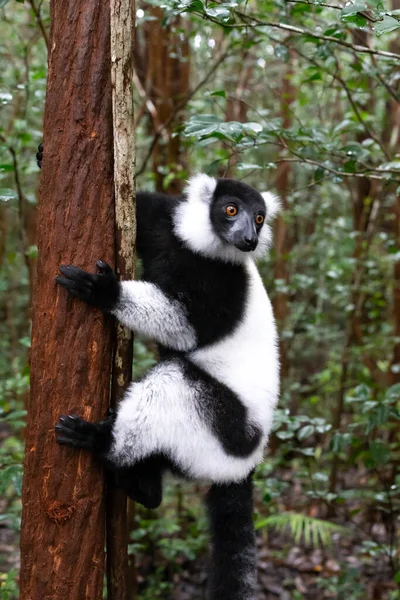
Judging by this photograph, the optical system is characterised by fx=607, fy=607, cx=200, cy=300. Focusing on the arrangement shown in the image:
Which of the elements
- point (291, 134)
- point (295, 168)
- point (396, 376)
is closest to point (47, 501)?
point (291, 134)

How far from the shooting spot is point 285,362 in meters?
8.31

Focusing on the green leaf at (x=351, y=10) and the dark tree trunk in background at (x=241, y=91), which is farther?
the dark tree trunk in background at (x=241, y=91)

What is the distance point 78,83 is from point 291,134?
58.8 inches

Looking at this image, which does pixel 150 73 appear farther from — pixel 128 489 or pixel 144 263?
pixel 128 489

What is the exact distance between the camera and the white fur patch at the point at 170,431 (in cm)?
284

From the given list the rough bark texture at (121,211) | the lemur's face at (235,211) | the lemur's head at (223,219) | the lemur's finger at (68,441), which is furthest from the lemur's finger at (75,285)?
the lemur's face at (235,211)

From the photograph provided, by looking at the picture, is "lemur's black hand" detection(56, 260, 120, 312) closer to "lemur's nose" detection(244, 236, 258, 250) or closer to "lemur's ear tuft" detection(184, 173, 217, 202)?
"lemur's nose" detection(244, 236, 258, 250)

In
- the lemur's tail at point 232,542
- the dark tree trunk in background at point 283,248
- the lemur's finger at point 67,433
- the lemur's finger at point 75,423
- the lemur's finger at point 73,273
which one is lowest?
the lemur's tail at point 232,542

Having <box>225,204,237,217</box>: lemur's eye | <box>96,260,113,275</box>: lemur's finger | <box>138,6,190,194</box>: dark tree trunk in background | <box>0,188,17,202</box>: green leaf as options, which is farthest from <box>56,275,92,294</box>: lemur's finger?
<box>138,6,190,194</box>: dark tree trunk in background

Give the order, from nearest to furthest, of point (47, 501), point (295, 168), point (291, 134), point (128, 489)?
point (47, 501) < point (128, 489) < point (291, 134) < point (295, 168)

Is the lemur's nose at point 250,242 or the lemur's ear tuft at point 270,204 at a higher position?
the lemur's ear tuft at point 270,204

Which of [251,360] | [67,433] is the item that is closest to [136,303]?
[67,433]

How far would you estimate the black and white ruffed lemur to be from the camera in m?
2.90

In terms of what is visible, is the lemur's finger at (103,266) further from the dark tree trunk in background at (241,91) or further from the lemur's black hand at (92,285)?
the dark tree trunk in background at (241,91)
